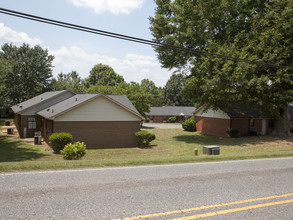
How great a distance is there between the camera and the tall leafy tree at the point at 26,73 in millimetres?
56531

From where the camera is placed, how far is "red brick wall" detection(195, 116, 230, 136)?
35.3 meters

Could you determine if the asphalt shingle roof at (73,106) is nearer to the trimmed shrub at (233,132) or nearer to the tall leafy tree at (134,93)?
the trimmed shrub at (233,132)

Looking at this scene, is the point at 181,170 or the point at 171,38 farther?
the point at 171,38

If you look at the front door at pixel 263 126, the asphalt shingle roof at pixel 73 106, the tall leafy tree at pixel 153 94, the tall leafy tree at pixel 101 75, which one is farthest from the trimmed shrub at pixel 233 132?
the tall leafy tree at pixel 101 75

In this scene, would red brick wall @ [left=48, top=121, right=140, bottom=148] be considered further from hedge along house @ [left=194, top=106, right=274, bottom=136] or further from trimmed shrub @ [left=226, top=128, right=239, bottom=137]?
trimmed shrub @ [left=226, top=128, right=239, bottom=137]

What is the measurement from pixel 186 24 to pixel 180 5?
9.38 feet

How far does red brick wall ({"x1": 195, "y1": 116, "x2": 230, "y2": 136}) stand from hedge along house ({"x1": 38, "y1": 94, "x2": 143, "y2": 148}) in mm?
15803

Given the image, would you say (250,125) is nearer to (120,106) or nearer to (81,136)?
(120,106)

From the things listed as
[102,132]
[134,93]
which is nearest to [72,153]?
[102,132]

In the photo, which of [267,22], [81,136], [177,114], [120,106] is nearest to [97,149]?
[81,136]

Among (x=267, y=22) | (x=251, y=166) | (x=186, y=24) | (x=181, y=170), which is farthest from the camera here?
(x=186, y=24)

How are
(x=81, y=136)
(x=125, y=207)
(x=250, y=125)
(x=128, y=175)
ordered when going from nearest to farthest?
1. (x=125, y=207)
2. (x=128, y=175)
3. (x=81, y=136)
4. (x=250, y=125)

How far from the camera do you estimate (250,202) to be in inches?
253

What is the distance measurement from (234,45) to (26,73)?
167 feet
